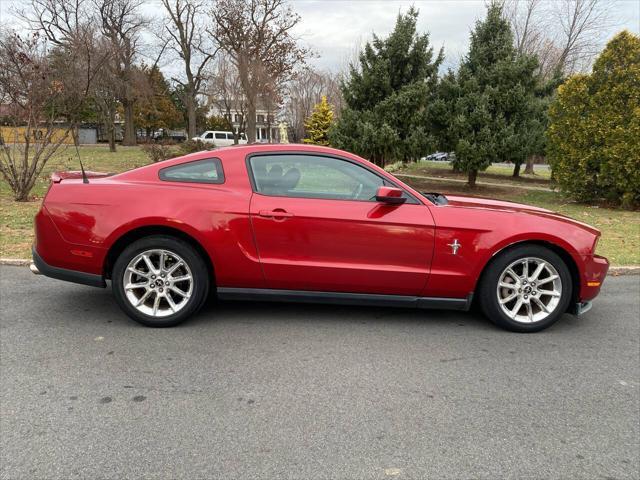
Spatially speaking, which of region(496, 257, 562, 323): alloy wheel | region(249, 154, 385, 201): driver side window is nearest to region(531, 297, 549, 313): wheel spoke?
region(496, 257, 562, 323): alloy wheel

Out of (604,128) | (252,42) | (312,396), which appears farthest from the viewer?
(252,42)

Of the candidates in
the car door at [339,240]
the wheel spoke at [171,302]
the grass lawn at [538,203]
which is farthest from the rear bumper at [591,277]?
the wheel spoke at [171,302]

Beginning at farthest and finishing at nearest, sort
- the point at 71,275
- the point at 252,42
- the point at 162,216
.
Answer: the point at 252,42, the point at 71,275, the point at 162,216

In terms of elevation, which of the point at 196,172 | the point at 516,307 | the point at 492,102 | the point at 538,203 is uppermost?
the point at 492,102

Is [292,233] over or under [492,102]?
under

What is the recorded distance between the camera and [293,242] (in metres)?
3.90

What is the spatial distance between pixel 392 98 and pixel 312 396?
12.5 meters

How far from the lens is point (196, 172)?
4.05m

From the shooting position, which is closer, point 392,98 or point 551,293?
point 551,293

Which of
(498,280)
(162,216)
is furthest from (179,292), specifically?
(498,280)

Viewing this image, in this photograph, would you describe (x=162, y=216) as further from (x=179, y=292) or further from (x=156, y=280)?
(x=179, y=292)

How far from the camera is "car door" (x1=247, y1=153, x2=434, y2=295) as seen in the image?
12.7 ft

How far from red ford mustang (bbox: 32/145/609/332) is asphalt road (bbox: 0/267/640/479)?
0.32 meters

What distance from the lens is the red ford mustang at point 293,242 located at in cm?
388
